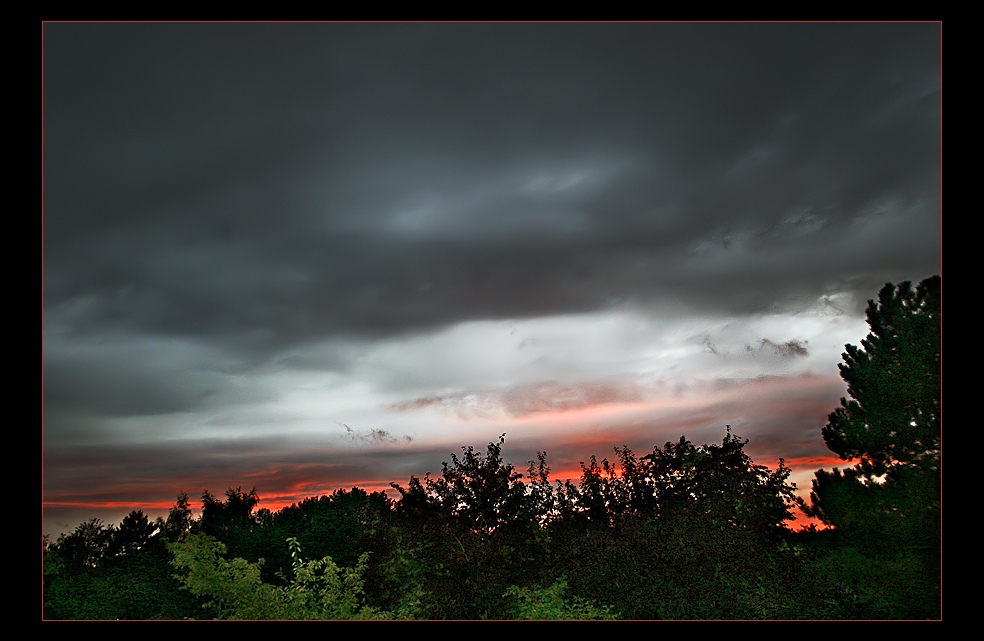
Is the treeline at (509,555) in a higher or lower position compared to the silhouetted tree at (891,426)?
lower

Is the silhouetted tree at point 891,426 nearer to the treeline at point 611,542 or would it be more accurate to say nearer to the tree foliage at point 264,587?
the treeline at point 611,542

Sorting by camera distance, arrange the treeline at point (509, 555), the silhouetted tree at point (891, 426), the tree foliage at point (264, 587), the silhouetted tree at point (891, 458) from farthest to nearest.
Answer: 1. the tree foliage at point (264, 587)
2. the silhouetted tree at point (891, 426)
3. the silhouetted tree at point (891, 458)
4. the treeline at point (509, 555)

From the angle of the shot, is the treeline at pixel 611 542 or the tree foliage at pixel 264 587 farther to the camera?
the tree foliage at pixel 264 587

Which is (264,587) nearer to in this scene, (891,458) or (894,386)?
(891,458)

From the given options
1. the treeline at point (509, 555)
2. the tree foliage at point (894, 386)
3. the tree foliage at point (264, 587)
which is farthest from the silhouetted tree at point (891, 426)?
the tree foliage at point (264, 587)

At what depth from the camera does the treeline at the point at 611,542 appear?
307 inches

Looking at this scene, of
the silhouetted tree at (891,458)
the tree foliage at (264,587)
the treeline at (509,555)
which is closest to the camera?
the treeline at (509,555)

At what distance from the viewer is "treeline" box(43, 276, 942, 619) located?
25.6ft

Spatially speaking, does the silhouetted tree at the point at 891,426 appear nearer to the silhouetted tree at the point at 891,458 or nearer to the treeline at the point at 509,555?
the silhouetted tree at the point at 891,458

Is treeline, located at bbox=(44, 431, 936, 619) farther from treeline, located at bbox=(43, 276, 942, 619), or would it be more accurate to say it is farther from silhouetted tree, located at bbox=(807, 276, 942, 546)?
silhouetted tree, located at bbox=(807, 276, 942, 546)
